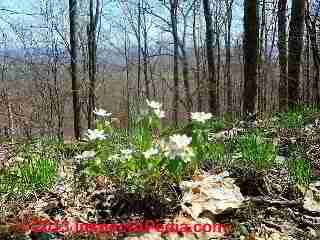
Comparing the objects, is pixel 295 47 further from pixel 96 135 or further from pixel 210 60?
pixel 96 135

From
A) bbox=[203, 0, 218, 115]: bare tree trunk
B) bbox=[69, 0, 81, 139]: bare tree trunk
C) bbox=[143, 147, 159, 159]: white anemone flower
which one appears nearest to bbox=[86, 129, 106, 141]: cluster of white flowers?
bbox=[143, 147, 159, 159]: white anemone flower

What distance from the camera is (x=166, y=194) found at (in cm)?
270

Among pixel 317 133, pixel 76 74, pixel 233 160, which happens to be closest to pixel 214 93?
pixel 76 74

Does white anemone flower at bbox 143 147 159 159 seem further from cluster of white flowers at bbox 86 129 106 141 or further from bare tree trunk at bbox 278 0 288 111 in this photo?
bare tree trunk at bbox 278 0 288 111

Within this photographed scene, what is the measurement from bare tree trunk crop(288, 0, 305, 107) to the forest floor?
5.36 meters

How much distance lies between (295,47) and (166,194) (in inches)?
260

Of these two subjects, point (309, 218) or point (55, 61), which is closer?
point (309, 218)

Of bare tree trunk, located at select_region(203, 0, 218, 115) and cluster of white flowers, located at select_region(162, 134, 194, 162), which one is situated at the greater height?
bare tree trunk, located at select_region(203, 0, 218, 115)

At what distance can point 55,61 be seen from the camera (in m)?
20.1

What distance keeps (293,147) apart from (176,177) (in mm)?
1935

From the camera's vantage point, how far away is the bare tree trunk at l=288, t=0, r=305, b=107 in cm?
821

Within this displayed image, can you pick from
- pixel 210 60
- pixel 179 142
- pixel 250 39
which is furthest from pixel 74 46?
pixel 179 142

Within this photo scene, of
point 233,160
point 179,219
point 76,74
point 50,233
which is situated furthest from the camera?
point 76,74

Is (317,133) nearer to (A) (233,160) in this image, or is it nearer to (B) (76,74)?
(A) (233,160)
